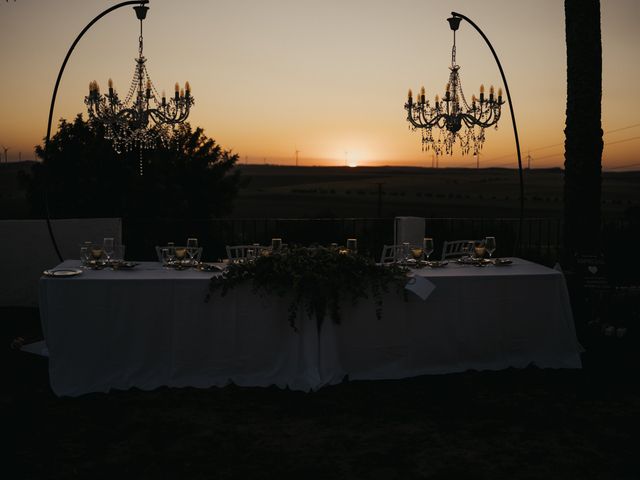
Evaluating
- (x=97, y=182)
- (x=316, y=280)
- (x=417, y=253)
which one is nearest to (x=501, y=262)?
(x=417, y=253)

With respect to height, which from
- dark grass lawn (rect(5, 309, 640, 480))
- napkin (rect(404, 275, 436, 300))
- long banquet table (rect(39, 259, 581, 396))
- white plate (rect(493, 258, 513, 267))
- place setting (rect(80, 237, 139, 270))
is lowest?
dark grass lawn (rect(5, 309, 640, 480))

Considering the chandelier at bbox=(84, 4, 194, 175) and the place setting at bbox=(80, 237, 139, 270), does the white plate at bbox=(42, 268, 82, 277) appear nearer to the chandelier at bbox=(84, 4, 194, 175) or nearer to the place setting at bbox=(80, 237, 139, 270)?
the place setting at bbox=(80, 237, 139, 270)

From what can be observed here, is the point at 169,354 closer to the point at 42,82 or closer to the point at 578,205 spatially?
the point at 578,205

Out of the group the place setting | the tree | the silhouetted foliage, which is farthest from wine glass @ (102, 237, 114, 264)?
the silhouetted foliage

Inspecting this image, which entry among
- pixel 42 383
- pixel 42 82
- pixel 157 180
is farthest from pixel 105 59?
pixel 157 180

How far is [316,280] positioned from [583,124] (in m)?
4.98

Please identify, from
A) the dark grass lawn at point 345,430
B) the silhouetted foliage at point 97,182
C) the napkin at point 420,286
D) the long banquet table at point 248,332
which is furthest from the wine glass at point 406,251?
the silhouetted foliage at point 97,182

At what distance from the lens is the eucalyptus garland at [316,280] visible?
5.16 meters

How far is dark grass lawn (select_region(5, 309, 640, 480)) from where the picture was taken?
12.4 feet

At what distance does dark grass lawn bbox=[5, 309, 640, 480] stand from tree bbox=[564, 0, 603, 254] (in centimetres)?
309

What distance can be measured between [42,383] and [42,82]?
330 inches

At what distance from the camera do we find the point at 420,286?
5.29m

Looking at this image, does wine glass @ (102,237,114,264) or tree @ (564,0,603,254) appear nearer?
wine glass @ (102,237,114,264)

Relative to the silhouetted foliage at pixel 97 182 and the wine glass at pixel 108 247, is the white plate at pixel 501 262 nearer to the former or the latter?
the wine glass at pixel 108 247
